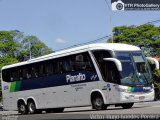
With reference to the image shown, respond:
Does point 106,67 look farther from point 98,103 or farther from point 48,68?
point 48,68

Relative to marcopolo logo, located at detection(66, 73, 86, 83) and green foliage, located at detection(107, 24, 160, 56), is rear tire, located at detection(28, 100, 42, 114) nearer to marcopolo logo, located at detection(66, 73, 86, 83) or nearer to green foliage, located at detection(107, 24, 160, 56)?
marcopolo logo, located at detection(66, 73, 86, 83)

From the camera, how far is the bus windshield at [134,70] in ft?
74.7

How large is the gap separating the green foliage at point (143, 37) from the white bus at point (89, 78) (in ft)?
139

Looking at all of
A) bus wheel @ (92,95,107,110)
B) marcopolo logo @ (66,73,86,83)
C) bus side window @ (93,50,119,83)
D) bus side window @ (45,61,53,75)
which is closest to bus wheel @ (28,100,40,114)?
bus side window @ (45,61,53,75)

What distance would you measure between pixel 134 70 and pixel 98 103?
8.43ft

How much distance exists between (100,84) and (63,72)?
3.20 meters

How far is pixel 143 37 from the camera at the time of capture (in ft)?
237

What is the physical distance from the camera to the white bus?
22875 mm

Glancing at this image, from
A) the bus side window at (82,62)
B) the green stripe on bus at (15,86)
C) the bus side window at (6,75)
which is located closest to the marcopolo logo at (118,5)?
the bus side window at (6,75)

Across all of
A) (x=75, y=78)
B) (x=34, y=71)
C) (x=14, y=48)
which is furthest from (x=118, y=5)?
(x=14, y=48)

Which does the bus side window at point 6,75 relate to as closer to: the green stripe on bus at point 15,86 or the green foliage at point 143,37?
the green stripe on bus at point 15,86

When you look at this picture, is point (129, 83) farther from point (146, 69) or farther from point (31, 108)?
point (31, 108)

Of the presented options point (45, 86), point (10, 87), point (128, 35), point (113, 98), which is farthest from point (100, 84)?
point (128, 35)

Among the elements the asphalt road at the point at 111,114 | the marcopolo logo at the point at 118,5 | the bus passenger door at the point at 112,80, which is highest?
the marcopolo logo at the point at 118,5
